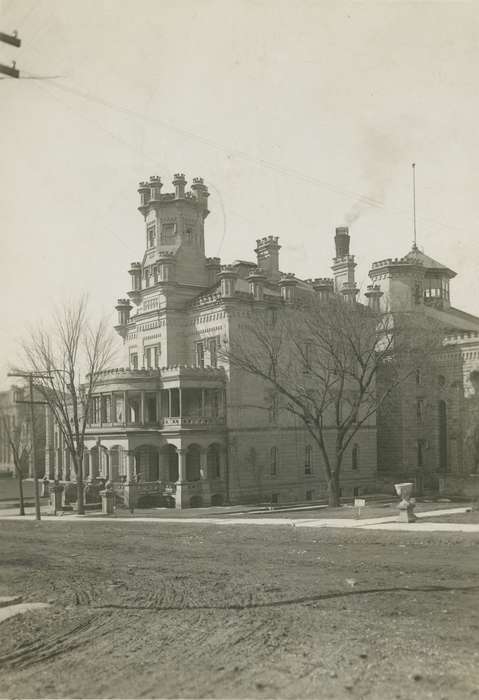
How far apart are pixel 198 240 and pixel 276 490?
58.8 ft

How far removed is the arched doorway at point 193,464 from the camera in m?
44.4

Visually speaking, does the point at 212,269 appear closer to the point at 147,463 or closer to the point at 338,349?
the point at 147,463

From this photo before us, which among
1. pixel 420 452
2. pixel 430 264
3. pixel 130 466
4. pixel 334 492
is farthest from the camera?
pixel 430 264

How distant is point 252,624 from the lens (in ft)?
32.2

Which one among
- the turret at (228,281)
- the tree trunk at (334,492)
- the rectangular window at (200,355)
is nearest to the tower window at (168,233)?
the turret at (228,281)

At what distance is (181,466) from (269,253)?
1828 cm

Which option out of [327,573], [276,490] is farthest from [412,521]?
[276,490]

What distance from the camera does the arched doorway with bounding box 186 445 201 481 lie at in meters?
44.4

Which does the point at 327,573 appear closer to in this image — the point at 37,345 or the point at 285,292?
the point at 37,345

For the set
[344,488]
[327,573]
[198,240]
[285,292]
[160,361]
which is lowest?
[344,488]

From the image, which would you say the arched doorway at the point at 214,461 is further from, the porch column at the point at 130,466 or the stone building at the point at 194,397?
the porch column at the point at 130,466

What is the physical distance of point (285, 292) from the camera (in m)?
46.8

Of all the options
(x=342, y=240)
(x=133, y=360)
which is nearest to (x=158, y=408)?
(x=133, y=360)

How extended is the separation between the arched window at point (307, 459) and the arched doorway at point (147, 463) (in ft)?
33.3
